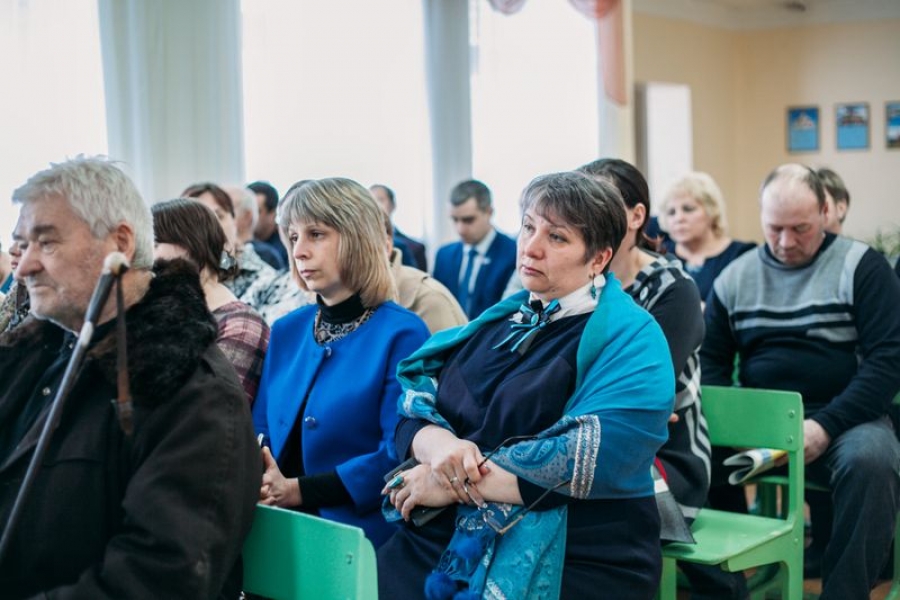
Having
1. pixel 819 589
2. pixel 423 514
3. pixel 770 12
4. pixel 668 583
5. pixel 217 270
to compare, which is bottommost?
pixel 819 589

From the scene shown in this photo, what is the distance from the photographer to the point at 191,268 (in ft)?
5.84

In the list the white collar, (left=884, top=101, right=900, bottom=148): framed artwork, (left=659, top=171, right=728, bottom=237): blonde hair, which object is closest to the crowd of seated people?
(left=659, top=171, right=728, bottom=237): blonde hair

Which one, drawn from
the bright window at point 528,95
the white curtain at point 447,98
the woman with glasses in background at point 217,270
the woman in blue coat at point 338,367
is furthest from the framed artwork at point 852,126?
the woman in blue coat at point 338,367

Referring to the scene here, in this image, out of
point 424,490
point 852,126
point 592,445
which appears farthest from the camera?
point 852,126

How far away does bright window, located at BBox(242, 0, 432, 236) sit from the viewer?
19.7 ft

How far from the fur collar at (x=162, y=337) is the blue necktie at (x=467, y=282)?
4452mm

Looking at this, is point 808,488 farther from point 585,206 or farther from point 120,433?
point 120,433

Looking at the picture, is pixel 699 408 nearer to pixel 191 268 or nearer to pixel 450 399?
pixel 450 399

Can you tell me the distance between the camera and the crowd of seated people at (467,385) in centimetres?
166

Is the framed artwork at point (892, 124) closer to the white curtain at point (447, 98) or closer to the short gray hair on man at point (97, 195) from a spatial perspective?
the white curtain at point (447, 98)

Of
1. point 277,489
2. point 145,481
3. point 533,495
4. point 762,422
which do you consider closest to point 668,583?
point 762,422

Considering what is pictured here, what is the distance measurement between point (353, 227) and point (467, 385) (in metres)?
0.50

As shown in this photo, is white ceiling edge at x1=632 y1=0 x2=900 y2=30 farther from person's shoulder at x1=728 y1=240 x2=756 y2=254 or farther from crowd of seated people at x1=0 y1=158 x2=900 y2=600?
crowd of seated people at x1=0 y1=158 x2=900 y2=600

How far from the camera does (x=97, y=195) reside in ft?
5.59
